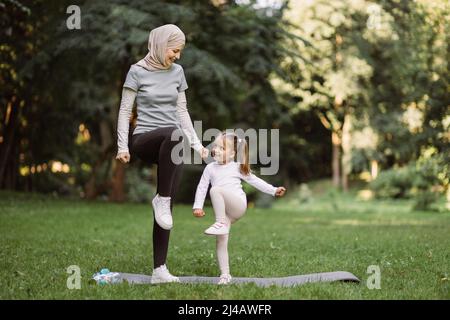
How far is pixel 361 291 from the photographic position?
471 cm

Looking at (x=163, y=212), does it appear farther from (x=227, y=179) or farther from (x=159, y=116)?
(x=159, y=116)

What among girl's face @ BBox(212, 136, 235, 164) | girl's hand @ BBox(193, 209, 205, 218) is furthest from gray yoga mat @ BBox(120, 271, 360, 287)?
girl's face @ BBox(212, 136, 235, 164)

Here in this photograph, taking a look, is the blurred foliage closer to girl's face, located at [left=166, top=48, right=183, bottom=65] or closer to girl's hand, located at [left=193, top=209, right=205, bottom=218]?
girl's hand, located at [left=193, top=209, right=205, bottom=218]

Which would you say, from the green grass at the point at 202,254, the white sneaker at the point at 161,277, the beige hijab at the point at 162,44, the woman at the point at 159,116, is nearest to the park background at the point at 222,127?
the green grass at the point at 202,254

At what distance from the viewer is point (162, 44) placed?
504cm

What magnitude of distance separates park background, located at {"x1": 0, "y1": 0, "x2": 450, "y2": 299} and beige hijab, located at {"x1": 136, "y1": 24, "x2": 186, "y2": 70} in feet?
5.95

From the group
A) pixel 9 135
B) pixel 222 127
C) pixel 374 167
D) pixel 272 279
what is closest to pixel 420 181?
pixel 222 127

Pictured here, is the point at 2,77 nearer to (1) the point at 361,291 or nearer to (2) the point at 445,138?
(2) the point at 445,138

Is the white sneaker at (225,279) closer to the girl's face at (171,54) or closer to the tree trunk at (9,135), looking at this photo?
the girl's face at (171,54)

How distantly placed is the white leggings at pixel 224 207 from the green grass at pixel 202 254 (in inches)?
19.4

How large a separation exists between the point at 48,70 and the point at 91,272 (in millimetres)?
10160

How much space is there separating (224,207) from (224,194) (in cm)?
11

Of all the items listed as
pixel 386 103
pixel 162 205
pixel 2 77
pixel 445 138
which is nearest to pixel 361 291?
pixel 162 205
